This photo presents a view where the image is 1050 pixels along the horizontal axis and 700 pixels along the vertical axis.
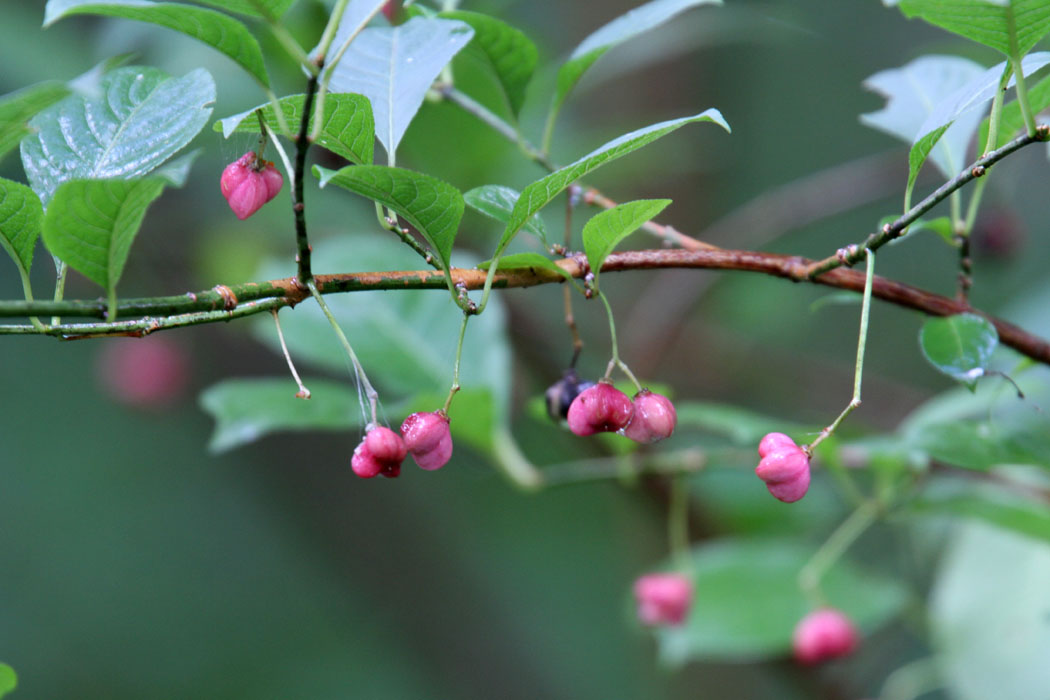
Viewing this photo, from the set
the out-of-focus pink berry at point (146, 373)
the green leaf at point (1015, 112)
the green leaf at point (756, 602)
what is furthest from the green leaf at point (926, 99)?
the out-of-focus pink berry at point (146, 373)

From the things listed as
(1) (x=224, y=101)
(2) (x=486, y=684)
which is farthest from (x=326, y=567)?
(1) (x=224, y=101)

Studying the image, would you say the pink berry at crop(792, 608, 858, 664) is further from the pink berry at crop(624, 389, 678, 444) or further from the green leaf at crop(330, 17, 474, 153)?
the green leaf at crop(330, 17, 474, 153)

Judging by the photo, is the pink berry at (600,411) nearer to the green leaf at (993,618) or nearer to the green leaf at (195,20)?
the green leaf at (195,20)

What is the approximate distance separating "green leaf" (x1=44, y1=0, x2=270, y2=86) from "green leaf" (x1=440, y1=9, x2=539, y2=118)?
31 centimetres

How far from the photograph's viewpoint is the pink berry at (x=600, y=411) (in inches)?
27.8

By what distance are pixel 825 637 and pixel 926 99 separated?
0.76m

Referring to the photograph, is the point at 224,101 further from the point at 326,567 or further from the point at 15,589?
the point at 15,589

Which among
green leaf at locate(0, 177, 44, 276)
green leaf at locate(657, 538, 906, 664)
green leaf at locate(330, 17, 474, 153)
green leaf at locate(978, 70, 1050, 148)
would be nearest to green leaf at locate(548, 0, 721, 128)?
green leaf at locate(330, 17, 474, 153)

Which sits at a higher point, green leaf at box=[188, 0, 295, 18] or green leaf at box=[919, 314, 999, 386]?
green leaf at box=[188, 0, 295, 18]

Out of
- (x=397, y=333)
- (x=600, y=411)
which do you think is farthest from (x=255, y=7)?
(x=397, y=333)

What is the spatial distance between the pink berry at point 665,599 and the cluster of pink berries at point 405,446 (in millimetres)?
795

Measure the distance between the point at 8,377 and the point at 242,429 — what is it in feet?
9.10

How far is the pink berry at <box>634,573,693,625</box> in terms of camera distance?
1.38m

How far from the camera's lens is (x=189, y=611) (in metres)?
3.38
